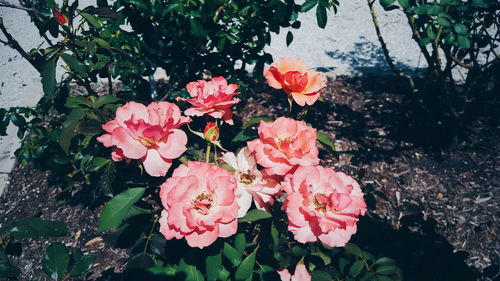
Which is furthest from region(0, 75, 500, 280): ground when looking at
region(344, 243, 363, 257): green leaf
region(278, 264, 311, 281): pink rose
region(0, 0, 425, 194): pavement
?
region(0, 0, 425, 194): pavement

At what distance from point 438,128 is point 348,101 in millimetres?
788

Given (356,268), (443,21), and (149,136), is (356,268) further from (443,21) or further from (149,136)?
(443,21)

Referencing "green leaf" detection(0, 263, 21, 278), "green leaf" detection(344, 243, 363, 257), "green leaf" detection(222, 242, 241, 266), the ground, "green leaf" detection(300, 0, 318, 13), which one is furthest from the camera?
the ground

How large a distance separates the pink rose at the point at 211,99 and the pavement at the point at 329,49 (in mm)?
2560

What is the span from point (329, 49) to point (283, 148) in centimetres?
351

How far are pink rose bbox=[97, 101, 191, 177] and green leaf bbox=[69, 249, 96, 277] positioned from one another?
0.33 m

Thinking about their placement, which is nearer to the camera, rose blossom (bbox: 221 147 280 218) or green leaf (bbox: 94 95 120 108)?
rose blossom (bbox: 221 147 280 218)

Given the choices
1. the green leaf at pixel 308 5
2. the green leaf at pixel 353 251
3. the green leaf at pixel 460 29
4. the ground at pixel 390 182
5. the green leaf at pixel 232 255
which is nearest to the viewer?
the green leaf at pixel 232 255

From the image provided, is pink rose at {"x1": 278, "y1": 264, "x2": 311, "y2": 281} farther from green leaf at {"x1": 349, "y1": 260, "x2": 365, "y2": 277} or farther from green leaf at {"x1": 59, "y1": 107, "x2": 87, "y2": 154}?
green leaf at {"x1": 59, "y1": 107, "x2": 87, "y2": 154}

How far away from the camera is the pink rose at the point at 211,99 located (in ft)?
3.19

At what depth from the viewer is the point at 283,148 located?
0.86 metres

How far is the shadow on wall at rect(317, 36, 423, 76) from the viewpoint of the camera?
11.1 ft

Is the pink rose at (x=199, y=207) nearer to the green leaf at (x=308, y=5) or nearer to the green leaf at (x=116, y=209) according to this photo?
the green leaf at (x=116, y=209)

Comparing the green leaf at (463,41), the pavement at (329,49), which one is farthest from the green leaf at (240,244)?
the pavement at (329,49)
